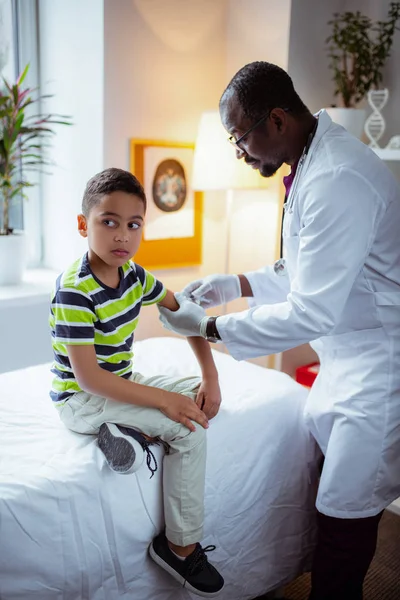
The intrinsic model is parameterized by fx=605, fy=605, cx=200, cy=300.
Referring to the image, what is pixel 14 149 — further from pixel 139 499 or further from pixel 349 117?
pixel 139 499

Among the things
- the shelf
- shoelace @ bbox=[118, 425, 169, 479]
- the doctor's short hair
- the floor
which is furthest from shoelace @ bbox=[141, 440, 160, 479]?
the shelf

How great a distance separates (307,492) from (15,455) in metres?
0.77

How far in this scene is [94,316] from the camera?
4.37 feet

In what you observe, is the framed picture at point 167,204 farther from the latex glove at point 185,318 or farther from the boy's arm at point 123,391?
the boy's arm at point 123,391

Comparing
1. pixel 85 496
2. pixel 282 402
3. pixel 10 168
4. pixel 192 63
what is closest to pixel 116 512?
pixel 85 496

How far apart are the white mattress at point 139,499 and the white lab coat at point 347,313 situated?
138mm

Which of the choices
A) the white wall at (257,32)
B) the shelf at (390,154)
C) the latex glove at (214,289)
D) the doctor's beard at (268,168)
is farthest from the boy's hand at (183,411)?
the white wall at (257,32)

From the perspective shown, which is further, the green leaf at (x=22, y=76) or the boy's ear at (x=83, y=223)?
the green leaf at (x=22, y=76)

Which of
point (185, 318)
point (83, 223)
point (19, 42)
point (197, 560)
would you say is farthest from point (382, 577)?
point (19, 42)

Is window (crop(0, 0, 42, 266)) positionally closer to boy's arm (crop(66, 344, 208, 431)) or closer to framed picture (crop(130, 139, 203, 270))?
framed picture (crop(130, 139, 203, 270))

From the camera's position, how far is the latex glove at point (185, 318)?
151 centimetres

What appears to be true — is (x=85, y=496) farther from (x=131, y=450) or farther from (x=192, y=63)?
(x=192, y=63)

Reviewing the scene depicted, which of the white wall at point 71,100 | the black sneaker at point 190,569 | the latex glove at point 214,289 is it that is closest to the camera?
the black sneaker at point 190,569

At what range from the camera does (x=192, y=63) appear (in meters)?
2.60
